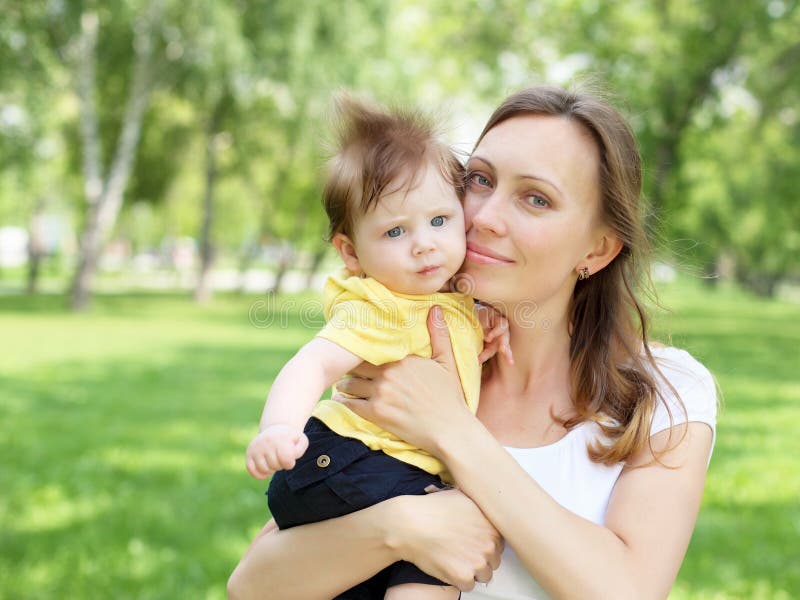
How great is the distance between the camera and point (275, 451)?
1.84m

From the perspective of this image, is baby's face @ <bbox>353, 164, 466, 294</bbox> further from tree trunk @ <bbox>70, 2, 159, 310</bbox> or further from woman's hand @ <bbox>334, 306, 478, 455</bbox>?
tree trunk @ <bbox>70, 2, 159, 310</bbox>

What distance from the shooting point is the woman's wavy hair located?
220cm

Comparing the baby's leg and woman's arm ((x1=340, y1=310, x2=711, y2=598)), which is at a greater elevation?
woman's arm ((x1=340, y1=310, x2=711, y2=598))

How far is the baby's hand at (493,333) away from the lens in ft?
7.89

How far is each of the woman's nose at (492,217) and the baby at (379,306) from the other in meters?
0.07

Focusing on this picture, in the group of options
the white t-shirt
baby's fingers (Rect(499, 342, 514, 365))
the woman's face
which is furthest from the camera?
baby's fingers (Rect(499, 342, 514, 365))

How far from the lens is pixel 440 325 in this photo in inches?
89.3

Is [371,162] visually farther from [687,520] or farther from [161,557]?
[161,557]

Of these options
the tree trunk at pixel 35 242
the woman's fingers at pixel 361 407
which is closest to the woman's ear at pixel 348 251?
the woman's fingers at pixel 361 407

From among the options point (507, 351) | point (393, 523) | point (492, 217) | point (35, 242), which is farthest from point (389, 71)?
point (393, 523)

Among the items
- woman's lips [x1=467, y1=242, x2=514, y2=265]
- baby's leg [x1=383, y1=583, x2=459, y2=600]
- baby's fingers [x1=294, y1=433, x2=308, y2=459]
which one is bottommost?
baby's leg [x1=383, y1=583, x2=459, y2=600]

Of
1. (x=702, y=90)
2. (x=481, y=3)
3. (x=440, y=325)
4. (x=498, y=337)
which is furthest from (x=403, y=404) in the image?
(x=481, y=3)

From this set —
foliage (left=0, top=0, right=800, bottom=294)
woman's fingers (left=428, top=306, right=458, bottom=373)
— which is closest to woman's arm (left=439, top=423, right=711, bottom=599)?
woman's fingers (left=428, top=306, right=458, bottom=373)

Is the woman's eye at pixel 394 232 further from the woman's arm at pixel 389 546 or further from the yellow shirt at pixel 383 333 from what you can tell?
the woman's arm at pixel 389 546
